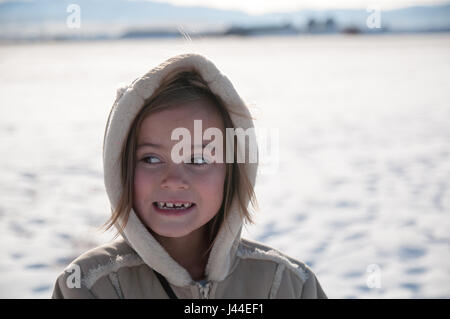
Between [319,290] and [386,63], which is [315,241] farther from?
[386,63]

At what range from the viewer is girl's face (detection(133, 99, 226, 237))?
1.48 meters

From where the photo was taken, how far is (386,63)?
1856 centimetres

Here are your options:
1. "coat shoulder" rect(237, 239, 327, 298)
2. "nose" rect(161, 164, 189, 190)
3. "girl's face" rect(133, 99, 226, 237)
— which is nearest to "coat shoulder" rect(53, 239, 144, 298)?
"girl's face" rect(133, 99, 226, 237)

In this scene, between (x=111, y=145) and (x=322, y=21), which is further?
(x=322, y=21)

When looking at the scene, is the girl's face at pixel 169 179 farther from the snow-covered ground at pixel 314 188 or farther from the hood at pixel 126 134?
the snow-covered ground at pixel 314 188

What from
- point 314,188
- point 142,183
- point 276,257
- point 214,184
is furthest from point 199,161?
point 314,188

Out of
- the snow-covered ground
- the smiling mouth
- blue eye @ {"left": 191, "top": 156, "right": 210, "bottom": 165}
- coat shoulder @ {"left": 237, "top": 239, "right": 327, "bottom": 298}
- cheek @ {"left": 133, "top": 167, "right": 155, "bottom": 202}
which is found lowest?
coat shoulder @ {"left": 237, "top": 239, "right": 327, "bottom": 298}

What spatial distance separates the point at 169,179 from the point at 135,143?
0.20 m

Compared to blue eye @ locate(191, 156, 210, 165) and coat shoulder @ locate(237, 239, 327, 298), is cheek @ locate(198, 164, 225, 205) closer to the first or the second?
blue eye @ locate(191, 156, 210, 165)

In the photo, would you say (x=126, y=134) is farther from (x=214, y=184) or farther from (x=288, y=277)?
(x=288, y=277)

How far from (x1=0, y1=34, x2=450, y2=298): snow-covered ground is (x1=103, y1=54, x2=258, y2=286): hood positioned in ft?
0.30
